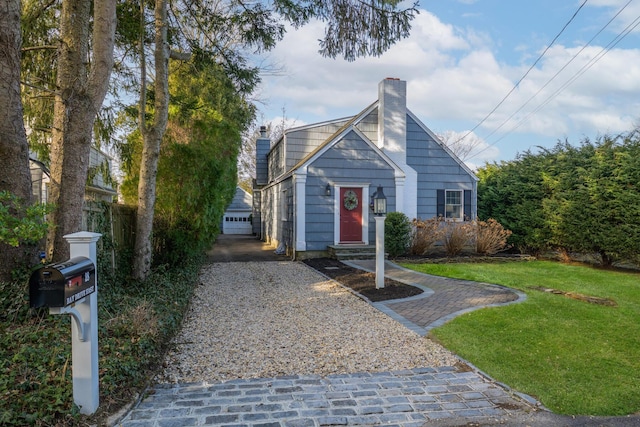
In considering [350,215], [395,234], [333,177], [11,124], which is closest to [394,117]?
[333,177]

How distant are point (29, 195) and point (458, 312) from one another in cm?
589

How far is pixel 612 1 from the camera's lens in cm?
976

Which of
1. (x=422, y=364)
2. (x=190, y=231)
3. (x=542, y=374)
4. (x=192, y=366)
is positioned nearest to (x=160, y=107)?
(x=190, y=231)

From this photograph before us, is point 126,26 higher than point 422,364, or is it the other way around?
point 126,26

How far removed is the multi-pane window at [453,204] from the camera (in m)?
14.4

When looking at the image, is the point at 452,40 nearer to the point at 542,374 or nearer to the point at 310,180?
the point at 310,180

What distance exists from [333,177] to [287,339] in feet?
27.9

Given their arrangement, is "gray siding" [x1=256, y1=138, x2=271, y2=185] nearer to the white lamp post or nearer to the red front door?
the red front door

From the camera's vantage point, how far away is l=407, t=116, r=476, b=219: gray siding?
46.5 ft

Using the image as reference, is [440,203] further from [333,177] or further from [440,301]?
[440,301]

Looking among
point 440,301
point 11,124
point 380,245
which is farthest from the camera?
point 380,245

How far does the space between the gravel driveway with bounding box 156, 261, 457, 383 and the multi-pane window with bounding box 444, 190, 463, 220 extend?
7574 mm

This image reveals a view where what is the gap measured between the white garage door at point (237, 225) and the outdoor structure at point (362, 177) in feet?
43.5

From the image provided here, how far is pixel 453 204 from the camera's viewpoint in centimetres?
1444
